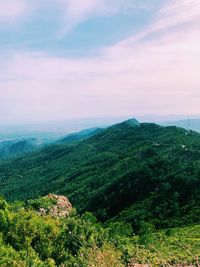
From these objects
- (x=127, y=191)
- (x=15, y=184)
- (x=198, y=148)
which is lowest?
(x=15, y=184)

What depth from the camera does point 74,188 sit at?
130 m

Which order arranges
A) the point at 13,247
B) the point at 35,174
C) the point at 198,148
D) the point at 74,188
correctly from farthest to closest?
1. the point at 35,174
2. the point at 74,188
3. the point at 198,148
4. the point at 13,247

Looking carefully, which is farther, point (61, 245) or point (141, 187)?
point (141, 187)

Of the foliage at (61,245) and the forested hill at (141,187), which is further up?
the foliage at (61,245)

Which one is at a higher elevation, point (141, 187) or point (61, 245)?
point (61, 245)

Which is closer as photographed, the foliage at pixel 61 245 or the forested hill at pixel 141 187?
the foliage at pixel 61 245

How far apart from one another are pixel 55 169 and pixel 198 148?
92881 millimetres

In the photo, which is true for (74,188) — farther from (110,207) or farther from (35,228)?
(35,228)

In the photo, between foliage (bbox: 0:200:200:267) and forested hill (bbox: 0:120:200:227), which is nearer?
foliage (bbox: 0:200:200:267)

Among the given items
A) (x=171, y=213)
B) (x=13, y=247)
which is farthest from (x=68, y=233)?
(x=171, y=213)

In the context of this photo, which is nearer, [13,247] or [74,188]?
[13,247]

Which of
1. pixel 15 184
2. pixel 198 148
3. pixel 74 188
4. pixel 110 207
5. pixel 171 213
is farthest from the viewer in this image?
pixel 15 184

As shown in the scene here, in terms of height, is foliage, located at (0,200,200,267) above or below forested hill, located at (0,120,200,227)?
above

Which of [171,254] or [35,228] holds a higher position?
[35,228]
